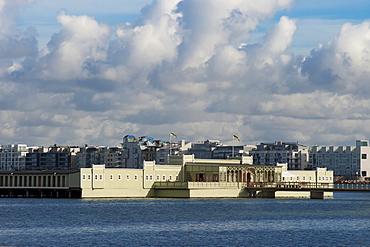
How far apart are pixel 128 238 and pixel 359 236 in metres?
21.4

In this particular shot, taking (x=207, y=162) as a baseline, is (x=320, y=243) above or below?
below

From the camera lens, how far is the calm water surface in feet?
230

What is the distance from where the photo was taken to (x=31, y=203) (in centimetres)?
12269

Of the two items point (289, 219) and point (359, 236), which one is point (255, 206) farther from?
point (359, 236)

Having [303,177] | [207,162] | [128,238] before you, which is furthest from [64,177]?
[128,238]

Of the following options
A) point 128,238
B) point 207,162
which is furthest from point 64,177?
point 128,238

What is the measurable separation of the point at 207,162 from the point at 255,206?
104ft

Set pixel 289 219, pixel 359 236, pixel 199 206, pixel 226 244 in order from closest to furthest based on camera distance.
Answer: pixel 226 244
pixel 359 236
pixel 289 219
pixel 199 206

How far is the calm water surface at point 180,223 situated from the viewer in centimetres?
7018

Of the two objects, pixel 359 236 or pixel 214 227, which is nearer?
pixel 359 236

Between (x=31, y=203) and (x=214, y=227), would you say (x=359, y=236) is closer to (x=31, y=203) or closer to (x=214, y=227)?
(x=214, y=227)

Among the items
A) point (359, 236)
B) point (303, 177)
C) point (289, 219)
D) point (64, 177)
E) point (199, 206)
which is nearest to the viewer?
point (359, 236)

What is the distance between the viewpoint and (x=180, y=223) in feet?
287

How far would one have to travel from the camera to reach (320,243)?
69250 mm
